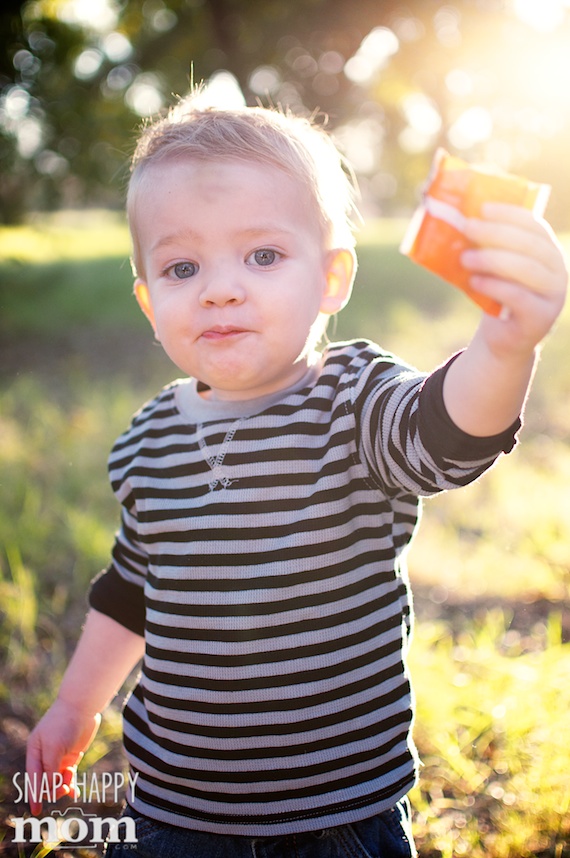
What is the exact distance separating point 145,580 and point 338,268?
711 millimetres

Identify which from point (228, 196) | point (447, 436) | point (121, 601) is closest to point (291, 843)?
point (121, 601)

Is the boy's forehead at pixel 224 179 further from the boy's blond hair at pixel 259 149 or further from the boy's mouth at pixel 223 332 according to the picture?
the boy's mouth at pixel 223 332

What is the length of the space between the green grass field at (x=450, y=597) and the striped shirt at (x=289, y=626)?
0.52m

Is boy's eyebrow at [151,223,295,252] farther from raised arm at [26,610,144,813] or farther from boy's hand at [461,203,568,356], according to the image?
raised arm at [26,610,144,813]

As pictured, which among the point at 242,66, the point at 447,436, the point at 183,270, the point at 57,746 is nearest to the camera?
the point at 447,436

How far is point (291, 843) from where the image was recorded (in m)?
1.29

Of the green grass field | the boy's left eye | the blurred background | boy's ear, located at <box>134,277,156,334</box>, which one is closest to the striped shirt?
the boy's left eye

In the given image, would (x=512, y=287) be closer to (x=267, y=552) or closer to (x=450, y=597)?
(x=267, y=552)

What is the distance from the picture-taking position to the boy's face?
131 centimetres

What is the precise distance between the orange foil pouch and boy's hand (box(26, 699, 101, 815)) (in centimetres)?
117

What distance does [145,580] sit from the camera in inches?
62.9

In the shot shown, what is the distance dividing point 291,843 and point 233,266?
932 millimetres

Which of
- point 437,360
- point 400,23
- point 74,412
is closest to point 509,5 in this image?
point 400,23

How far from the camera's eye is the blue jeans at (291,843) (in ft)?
4.20
